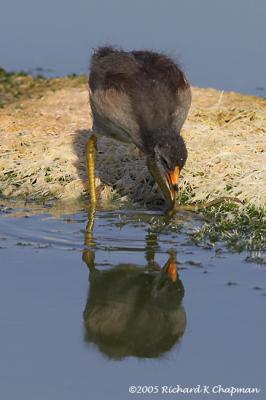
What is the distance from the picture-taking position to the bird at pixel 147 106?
359 inches

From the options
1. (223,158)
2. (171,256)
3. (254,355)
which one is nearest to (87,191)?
(223,158)

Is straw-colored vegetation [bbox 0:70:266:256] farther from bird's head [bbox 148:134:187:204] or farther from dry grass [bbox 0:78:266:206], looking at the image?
bird's head [bbox 148:134:187:204]

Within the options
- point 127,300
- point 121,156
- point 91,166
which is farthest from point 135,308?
point 121,156

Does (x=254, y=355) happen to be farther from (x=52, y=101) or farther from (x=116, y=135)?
(x=52, y=101)

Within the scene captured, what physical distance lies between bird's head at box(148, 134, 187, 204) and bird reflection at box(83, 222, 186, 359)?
2.22 ft

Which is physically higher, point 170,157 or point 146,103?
point 146,103

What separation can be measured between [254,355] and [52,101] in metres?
7.41

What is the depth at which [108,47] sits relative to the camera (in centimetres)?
1034

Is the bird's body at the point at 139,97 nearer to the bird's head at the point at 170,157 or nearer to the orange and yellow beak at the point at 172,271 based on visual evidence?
the bird's head at the point at 170,157

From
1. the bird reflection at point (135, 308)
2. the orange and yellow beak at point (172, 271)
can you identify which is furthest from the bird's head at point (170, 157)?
the orange and yellow beak at point (172, 271)

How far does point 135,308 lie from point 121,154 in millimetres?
4095

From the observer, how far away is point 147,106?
9281mm

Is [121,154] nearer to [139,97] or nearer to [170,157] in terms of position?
[139,97]

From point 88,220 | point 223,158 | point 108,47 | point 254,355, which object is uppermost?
point 108,47
